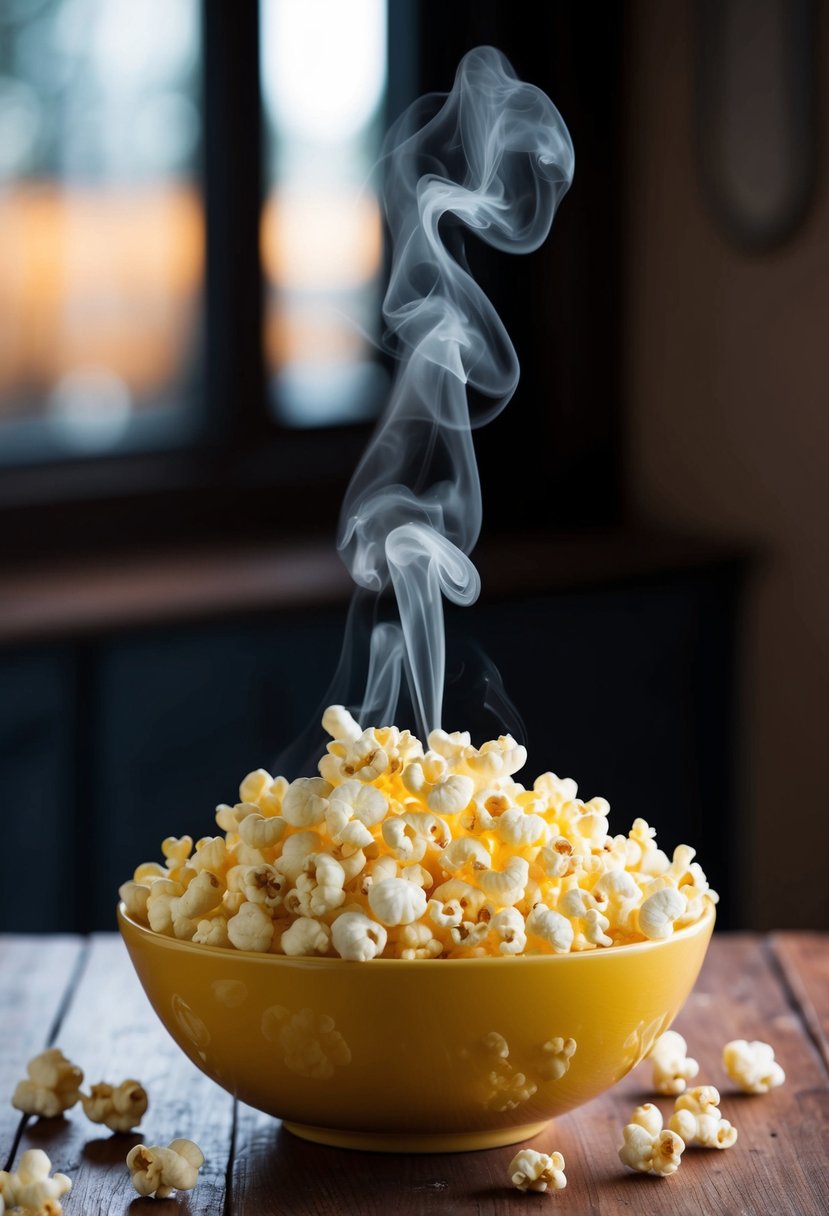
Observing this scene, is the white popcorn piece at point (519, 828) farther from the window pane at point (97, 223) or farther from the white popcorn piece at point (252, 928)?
the window pane at point (97, 223)

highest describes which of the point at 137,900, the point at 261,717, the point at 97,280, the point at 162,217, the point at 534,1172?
the point at 162,217

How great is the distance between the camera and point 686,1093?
102cm

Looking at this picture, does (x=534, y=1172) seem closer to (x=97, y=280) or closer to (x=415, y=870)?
(x=415, y=870)

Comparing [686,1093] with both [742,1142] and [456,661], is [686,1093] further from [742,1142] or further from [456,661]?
[456,661]

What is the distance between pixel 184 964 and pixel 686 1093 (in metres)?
0.33

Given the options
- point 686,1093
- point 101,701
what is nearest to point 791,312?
point 101,701

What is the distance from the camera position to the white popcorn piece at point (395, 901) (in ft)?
2.83

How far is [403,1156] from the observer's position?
3.13ft

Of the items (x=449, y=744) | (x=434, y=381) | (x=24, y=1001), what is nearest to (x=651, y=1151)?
(x=449, y=744)

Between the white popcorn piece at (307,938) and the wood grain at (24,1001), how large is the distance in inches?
9.2

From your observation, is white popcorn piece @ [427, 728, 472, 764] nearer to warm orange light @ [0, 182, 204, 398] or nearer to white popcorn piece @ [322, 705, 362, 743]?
white popcorn piece @ [322, 705, 362, 743]

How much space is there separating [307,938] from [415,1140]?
16cm

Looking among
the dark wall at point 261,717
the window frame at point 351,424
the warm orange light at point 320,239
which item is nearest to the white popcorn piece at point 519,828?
the dark wall at point 261,717

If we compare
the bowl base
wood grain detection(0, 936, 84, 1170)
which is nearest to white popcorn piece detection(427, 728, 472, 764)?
the bowl base
